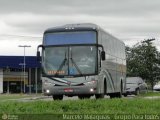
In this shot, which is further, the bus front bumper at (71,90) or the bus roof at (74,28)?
the bus roof at (74,28)

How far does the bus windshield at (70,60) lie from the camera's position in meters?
26.0

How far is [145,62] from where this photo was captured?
244ft

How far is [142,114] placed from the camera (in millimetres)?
12648

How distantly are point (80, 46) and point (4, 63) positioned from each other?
69.8 metres

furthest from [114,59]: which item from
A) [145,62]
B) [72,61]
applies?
[145,62]

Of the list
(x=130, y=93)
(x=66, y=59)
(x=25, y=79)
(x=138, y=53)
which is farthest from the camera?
(x=25, y=79)

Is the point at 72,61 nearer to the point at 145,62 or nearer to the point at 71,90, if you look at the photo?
the point at 71,90

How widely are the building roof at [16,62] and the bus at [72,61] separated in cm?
6711

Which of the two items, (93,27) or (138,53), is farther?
(138,53)

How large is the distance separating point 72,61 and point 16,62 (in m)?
70.9

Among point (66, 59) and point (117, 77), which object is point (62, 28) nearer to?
point (66, 59)

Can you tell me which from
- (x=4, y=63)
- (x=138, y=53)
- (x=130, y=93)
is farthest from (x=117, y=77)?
(x=4, y=63)

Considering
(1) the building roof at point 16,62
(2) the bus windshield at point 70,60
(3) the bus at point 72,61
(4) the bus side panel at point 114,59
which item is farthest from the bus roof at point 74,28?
(1) the building roof at point 16,62

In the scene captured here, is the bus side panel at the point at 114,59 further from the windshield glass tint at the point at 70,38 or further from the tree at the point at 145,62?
the tree at the point at 145,62
